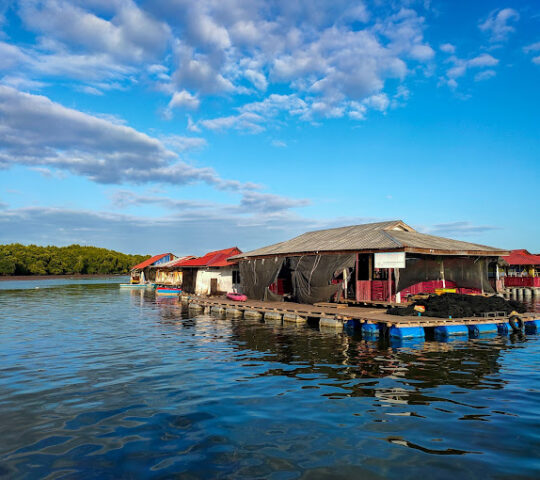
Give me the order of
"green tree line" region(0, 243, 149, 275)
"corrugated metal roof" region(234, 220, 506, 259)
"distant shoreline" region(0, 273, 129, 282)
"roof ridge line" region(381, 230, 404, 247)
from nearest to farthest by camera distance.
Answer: "roof ridge line" region(381, 230, 404, 247) < "corrugated metal roof" region(234, 220, 506, 259) < "distant shoreline" region(0, 273, 129, 282) < "green tree line" region(0, 243, 149, 275)

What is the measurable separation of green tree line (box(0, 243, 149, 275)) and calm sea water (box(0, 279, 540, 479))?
423ft

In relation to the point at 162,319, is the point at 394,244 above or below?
above

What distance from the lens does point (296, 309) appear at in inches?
1016

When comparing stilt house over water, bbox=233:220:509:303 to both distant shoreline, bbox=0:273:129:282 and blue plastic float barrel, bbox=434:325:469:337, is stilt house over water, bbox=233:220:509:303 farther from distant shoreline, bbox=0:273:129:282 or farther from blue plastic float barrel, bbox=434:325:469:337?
distant shoreline, bbox=0:273:129:282

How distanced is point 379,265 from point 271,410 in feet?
53.5

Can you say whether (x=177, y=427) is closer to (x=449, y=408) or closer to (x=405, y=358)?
(x=449, y=408)

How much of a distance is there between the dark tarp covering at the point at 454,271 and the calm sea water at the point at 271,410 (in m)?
8.39

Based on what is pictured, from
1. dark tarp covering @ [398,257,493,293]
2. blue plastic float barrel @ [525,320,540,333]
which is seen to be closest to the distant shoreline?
dark tarp covering @ [398,257,493,293]

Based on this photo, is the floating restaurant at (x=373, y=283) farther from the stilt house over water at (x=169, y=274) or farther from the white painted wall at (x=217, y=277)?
the stilt house over water at (x=169, y=274)

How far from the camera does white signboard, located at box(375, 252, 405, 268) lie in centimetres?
2353

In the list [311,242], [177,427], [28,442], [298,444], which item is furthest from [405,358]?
[311,242]

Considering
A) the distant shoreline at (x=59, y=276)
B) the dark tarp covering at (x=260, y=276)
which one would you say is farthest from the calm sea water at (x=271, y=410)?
the distant shoreline at (x=59, y=276)

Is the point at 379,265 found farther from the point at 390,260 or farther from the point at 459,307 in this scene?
the point at 459,307

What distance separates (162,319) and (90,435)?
21799 mm
